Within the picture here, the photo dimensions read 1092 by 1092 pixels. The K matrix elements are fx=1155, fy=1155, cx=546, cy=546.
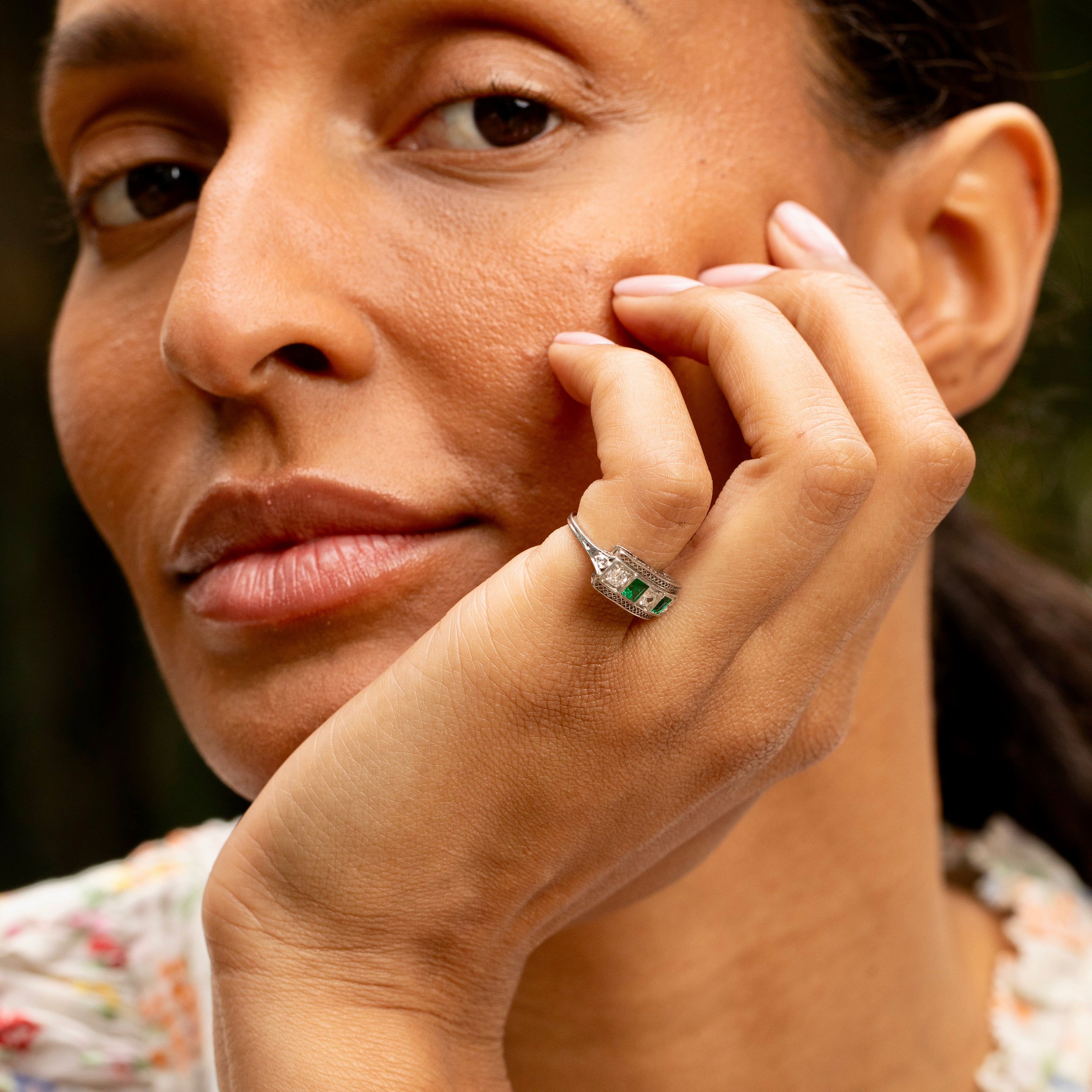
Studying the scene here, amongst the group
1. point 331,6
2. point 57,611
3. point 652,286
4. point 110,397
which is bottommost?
point 57,611

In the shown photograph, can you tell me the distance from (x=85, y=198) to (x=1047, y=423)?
1675 millimetres

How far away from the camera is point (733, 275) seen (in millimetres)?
1258

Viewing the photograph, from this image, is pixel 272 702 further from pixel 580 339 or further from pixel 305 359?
pixel 580 339

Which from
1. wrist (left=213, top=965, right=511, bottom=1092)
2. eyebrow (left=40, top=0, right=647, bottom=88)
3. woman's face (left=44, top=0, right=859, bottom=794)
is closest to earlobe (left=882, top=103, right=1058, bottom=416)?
woman's face (left=44, top=0, right=859, bottom=794)

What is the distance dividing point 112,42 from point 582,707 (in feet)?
3.17

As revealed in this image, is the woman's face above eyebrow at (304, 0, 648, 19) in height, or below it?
below

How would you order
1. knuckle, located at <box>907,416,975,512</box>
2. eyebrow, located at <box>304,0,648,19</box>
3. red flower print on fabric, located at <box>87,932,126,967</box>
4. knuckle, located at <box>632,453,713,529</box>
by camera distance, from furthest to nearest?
red flower print on fabric, located at <box>87,932,126,967</box> → eyebrow, located at <box>304,0,648,19</box> → knuckle, located at <box>907,416,975,512</box> → knuckle, located at <box>632,453,713,529</box>

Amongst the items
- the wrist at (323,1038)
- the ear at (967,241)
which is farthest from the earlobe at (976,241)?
the wrist at (323,1038)

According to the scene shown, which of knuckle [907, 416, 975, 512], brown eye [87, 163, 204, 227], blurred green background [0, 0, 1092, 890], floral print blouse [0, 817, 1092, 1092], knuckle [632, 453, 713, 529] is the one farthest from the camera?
blurred green background [0, 0, 1092, 890]

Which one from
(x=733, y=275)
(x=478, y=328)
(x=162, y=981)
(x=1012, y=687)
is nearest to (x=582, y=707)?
(x=478, y=328)

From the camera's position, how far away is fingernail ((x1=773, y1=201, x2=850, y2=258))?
128cm

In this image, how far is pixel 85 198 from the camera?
1606 millimetres

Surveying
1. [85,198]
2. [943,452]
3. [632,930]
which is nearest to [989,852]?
[632,930]

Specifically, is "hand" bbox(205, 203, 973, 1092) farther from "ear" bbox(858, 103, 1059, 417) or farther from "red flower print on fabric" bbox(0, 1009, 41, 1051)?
"red flower print on fabric" bbox(0, 1009, 41, 1051)
